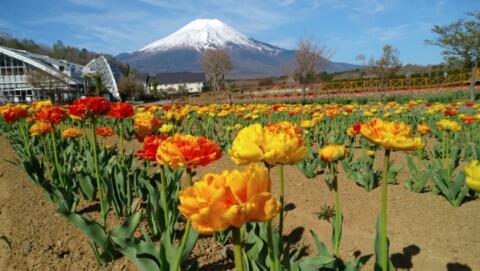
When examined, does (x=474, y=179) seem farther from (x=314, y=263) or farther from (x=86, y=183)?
(x=86, y=183)

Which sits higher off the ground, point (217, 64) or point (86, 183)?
point (217, 64)

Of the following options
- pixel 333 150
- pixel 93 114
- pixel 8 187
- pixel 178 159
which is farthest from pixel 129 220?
pixel 8 187

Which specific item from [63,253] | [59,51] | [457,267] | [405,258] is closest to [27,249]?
[63,253]

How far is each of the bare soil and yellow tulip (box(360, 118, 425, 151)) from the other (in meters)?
1.39

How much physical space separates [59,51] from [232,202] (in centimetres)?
9996

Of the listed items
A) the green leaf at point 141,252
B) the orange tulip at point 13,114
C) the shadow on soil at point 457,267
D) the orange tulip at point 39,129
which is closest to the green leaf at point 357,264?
the green leaf at point 141,252

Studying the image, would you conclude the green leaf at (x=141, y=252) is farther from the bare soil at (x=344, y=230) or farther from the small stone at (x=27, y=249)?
the small stone at (x=27, y=249)

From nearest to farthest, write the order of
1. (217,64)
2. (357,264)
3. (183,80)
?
(357,264), (217,64), (183,80)

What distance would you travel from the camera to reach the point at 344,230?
2.96 metres

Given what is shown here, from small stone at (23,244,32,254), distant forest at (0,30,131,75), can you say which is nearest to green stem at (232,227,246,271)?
small stone at (23,244,32,254)

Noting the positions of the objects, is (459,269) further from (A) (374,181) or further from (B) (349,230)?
(A) (374,181)

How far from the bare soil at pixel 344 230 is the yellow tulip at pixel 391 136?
139 centimetres

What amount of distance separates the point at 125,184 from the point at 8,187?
2.57 metres

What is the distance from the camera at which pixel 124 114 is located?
3.39 meters
